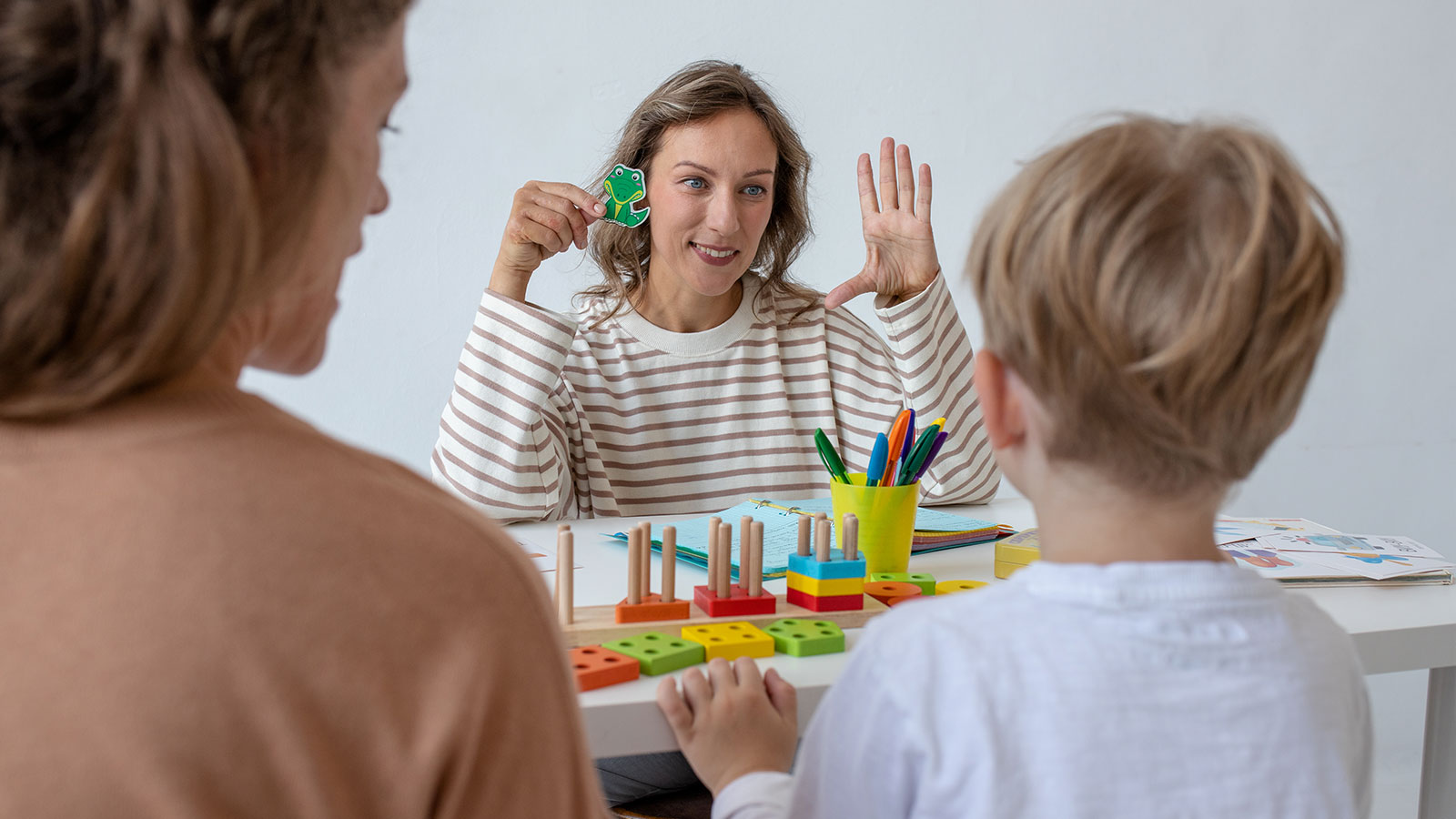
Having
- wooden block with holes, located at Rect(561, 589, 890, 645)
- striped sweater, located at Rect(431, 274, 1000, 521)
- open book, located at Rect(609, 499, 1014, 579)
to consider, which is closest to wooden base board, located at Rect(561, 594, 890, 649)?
wooden block with holes, located at Rect(561, 589, 890, 645)

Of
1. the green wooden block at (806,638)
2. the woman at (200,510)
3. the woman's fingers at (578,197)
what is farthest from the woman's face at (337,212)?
the woman's fingers at (578,197)

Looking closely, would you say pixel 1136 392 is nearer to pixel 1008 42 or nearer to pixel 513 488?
pixel 513 488

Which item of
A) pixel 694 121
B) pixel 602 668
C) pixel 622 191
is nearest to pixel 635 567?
pixel 602 668

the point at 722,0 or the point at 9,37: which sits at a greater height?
the point at 722,0

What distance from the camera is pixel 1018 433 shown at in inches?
Answer: 23.1

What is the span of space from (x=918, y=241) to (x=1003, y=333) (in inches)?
37.6

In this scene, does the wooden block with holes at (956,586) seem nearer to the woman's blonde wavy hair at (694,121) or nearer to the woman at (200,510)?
the woman at (200,510)

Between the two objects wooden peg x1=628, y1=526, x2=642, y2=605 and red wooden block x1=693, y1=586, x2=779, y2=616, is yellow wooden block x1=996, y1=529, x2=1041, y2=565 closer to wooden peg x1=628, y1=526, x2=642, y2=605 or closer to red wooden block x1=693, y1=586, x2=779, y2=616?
red wooden block x1=693, y1=586, x2=779, y2=616

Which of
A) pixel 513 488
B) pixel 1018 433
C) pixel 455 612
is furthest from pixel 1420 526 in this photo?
pixel 455 612

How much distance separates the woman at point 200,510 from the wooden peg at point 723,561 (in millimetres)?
437

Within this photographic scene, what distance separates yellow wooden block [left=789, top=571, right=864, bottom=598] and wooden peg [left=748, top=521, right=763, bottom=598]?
0.04 meters

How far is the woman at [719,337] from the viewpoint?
1439mm

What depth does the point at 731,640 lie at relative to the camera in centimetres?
78

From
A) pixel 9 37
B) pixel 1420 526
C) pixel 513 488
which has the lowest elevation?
pixel 1420 526
